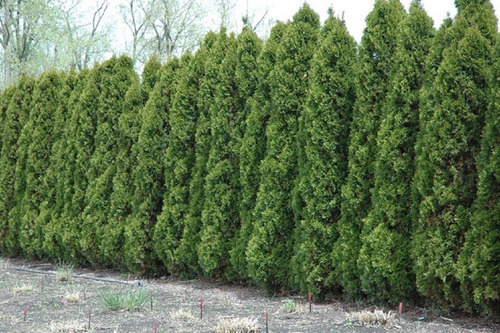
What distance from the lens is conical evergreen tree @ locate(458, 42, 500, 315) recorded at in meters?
4.68

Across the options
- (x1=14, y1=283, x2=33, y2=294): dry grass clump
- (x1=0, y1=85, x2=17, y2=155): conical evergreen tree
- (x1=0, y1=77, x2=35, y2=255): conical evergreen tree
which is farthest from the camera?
(x1=0, y1=85, x2=17, y2=155): conical evergreen tree

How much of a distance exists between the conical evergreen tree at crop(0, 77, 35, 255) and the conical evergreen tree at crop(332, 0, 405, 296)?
24.9 feet

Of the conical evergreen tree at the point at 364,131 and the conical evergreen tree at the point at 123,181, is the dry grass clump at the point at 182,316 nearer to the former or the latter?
the conical evergreen tree at the point at 364,131

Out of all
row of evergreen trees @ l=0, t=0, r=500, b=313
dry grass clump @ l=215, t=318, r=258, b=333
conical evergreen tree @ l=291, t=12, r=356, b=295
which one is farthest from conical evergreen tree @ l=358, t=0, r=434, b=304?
dry grass clump @ l=215, t=318, r=258, b=333

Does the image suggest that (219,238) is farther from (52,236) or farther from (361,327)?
(52,236)

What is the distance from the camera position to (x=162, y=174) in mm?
8094

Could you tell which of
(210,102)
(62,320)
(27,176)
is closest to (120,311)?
(62,320)

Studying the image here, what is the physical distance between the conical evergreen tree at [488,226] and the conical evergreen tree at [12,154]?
9.03 m

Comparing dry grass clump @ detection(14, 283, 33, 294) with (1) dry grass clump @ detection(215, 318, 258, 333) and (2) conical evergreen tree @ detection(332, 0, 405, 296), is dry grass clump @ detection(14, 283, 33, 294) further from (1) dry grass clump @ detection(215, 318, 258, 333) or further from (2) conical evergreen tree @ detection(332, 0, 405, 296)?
(2) conical evergreen tree @ detection(332, 0, 405, 296)

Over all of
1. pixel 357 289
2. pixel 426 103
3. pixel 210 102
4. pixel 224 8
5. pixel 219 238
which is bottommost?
pixel 357 289

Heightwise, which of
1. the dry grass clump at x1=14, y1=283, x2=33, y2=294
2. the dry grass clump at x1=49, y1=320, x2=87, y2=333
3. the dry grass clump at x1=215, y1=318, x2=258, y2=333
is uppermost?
the dry grass clump at x1=215, y1=318, x2=258, y2=333

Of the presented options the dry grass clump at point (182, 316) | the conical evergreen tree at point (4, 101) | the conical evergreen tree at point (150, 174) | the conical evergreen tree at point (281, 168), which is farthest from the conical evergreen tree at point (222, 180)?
the conical evergreen tree at point (4, 101)

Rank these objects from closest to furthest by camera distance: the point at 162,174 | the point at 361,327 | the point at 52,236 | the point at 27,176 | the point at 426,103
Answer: the point at 361,327
the point at 426,103
the point at 162,174
the point at 52,236
the point at 27,176

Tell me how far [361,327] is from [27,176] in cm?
782
